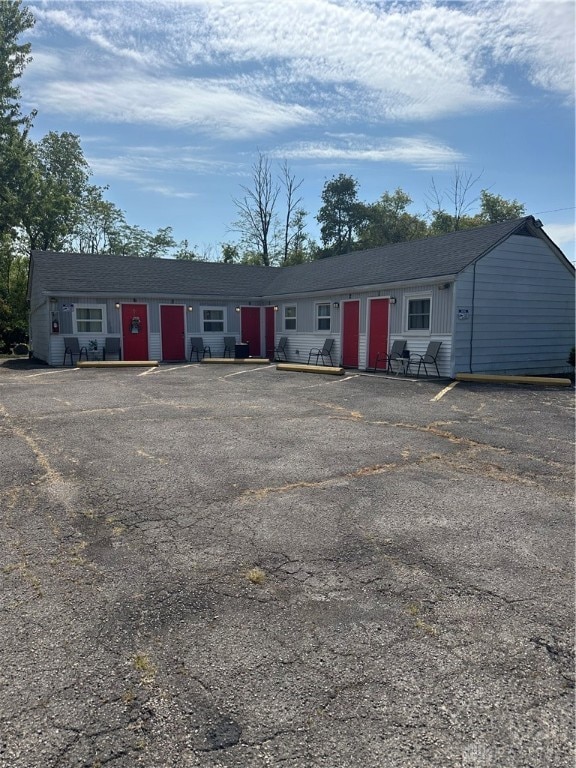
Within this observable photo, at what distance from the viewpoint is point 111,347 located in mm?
17641

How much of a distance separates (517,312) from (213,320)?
37.5 ft

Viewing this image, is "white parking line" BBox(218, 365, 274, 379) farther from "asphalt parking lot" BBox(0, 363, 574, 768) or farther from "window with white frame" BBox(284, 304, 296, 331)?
"asphalt parking lot" BBox(0, 363, 574, 768)

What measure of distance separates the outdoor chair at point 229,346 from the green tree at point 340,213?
73.6 feet

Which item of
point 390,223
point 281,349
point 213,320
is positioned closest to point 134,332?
point 213,320

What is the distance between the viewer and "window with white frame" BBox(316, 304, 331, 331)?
17406 mm

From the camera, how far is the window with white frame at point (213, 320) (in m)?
19.6

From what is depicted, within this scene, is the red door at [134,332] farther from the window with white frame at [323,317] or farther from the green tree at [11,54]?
the green tree at [11,54]

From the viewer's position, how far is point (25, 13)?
25656 millimetres

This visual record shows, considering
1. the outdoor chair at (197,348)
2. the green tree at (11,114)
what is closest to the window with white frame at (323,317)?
the outdoor chair at (197,348)

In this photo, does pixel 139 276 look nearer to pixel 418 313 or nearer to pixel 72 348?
pixel 72 348

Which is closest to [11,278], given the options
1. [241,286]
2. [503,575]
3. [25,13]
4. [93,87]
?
[25,13]

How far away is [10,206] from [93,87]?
19.1 m

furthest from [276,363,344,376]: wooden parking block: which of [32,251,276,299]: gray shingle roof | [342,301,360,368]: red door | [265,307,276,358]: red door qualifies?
[32,251,276,299]: gray shingle roof

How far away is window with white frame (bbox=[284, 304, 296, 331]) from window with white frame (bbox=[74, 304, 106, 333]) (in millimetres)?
7006
